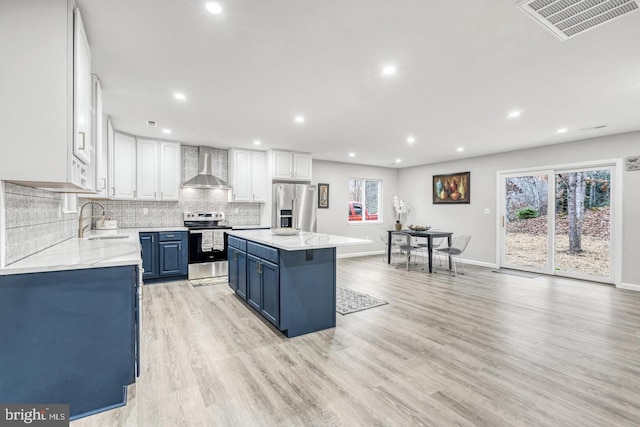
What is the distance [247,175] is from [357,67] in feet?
12.5

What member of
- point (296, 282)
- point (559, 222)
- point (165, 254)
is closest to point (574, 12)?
point (296, 282)

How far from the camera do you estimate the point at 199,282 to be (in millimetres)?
4941

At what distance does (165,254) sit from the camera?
4906 millimetres

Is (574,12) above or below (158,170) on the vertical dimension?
above

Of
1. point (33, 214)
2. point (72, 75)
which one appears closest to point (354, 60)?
point (72, 75)

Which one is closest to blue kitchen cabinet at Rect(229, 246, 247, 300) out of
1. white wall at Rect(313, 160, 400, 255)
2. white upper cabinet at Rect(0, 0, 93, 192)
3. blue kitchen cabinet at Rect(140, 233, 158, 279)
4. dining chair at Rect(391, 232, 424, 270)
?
blue kitchen cabinet at Rect(140, 233, 158, 279)

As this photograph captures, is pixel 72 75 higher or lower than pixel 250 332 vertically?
higher

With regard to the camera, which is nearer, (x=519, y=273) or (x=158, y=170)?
(x=158, y=170)

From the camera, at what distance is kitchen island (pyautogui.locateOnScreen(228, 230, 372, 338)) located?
2.86 m

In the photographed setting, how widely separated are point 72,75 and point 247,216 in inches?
186

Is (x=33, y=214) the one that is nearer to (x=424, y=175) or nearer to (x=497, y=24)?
(x=497, y=24)
